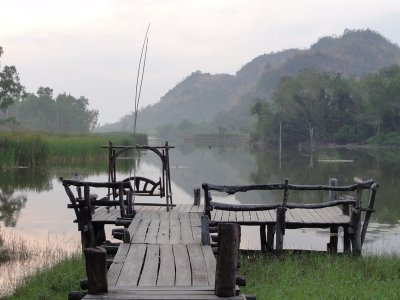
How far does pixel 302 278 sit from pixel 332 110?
73.5 meters

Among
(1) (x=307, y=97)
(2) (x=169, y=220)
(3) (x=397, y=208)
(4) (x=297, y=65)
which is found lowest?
(3) (x=397, y=208)

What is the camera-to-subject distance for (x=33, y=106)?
107562 mm

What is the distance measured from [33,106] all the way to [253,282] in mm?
105718

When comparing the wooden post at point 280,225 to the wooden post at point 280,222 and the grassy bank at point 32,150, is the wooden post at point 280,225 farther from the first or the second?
the grassy bank at point 32,150

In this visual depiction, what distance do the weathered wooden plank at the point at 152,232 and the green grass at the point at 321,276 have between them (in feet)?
4.59

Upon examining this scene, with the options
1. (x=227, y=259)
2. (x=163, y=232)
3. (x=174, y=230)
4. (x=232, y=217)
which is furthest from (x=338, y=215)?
(x=227, y=259)

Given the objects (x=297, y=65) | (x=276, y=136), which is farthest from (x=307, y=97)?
(x=297, y=65)

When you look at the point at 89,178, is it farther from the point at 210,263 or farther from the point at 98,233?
the point at 210,263

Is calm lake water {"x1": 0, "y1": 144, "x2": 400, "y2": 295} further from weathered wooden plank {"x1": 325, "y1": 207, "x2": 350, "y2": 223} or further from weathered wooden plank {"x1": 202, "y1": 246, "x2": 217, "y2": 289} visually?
weathered wooden plank {"x1": 202, "y1": 246, "x2": 217, "y2": 289}

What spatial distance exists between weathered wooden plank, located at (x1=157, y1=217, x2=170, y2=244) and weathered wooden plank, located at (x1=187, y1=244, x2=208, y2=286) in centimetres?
65

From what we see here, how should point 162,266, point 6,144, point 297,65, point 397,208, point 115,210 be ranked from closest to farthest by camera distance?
point 162,266
point 115,210
point 397,208
point 6,144
point 297,65

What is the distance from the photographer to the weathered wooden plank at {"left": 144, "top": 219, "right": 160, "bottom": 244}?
7288mm

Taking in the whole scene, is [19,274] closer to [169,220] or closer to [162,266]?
[169,220]

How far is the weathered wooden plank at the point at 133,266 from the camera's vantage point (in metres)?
5.13
